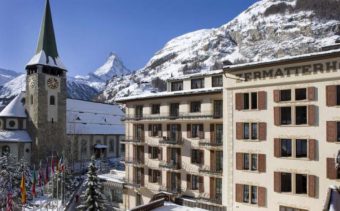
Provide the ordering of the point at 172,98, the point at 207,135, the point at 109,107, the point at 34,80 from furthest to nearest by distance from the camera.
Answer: the point at 109,107
the point at 34,80
the point at 172,98
the point at 207,135

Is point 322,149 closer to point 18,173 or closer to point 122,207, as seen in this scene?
point 122,207

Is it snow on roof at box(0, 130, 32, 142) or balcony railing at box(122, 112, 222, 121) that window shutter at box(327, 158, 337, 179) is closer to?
balcony railing at box(122, 112, 222, 121)

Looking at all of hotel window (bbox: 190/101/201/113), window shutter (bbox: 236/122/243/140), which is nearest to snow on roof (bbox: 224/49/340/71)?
window shutter (bbox: 236/122/243/140)

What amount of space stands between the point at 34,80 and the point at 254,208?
6623 cm

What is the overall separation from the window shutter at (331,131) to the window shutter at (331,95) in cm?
147

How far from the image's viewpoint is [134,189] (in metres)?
42.9

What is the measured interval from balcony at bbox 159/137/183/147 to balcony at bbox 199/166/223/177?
4.03 meters

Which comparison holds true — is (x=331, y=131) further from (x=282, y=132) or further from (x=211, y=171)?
(x=211, y=171)

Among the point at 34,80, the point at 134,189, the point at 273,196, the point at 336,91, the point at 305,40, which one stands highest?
the point at 305,40

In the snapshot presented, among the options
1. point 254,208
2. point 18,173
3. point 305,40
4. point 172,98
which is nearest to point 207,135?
point 172,98

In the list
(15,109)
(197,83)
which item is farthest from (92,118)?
(197,83)

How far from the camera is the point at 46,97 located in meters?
79.8

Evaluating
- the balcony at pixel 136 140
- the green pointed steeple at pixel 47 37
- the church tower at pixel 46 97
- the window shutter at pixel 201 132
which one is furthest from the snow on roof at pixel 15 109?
the window shutter at pixel 201 132

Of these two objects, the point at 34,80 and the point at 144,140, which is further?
the point at 34,80
